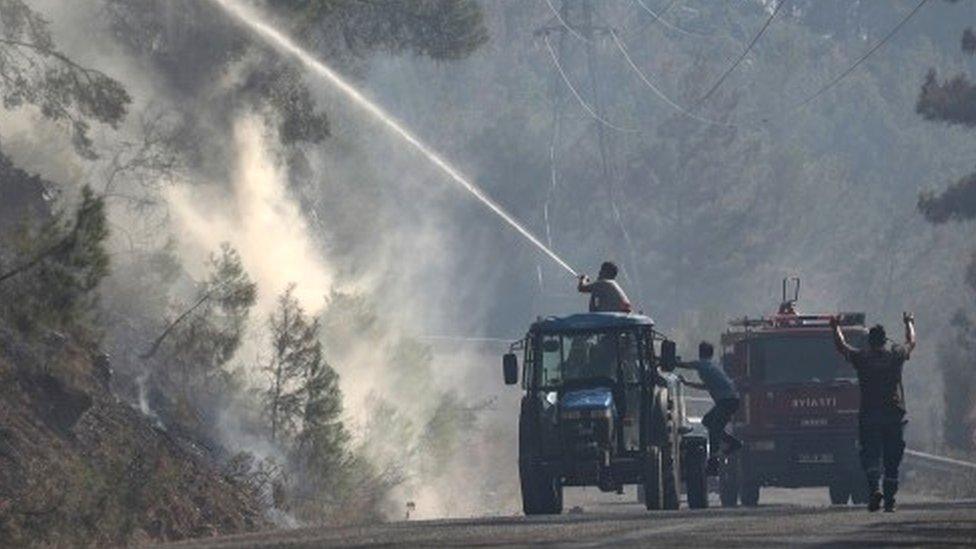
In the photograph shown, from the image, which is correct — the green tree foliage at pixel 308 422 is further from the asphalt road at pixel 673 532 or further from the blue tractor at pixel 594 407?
the asphalt road at pixel 673 532

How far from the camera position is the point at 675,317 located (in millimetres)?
105000

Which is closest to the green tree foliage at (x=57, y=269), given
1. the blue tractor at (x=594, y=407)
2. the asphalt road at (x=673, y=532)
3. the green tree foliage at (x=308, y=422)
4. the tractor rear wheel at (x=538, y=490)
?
the asphalt road at (x=673, y=532)

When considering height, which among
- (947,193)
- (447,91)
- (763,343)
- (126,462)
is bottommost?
(126,462)

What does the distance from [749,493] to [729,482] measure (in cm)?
33

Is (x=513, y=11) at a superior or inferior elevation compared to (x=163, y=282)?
superior

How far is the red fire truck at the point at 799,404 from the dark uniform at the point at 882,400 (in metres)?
10.5

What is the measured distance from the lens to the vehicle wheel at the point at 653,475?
2725cm

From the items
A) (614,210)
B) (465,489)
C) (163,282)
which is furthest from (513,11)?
(163,282)

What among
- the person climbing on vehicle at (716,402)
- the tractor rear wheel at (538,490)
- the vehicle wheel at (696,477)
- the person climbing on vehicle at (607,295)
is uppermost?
the person climbing on vehicle at (607,295)

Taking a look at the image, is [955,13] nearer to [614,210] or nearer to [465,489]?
[614,210]

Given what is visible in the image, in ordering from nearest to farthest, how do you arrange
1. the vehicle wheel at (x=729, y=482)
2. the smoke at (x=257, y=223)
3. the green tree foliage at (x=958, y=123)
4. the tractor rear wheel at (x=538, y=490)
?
the tractor rear wheel at (x=538, y=490) → the vehicle wheel at (x=729, y=482) → the smoke at (x=257, y=223) → the green tree foliage at (x=958, y=123)

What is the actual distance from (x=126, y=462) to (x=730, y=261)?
7846 cm

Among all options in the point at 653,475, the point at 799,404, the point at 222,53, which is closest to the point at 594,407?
the point at 653,475

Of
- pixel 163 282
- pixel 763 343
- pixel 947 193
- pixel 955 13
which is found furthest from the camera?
pixel 955 13
